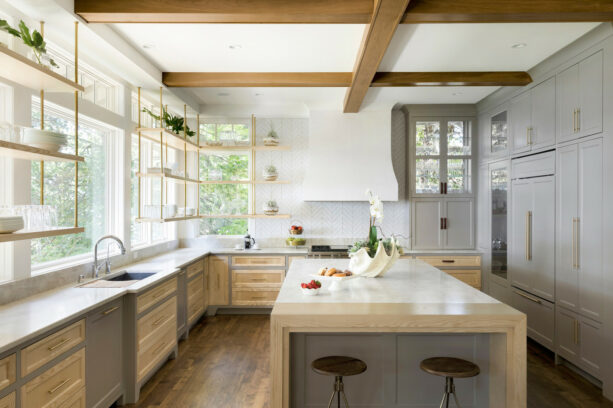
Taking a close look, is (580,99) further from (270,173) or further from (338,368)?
(270,173)

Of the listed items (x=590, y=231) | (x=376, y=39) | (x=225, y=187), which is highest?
(x=376, y=39)

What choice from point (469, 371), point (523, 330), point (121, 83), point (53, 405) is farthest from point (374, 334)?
point (121, 83)

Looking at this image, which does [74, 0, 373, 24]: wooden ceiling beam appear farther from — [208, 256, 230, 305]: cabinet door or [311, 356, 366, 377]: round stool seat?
[208, 256, 230, 305]: cabinet door

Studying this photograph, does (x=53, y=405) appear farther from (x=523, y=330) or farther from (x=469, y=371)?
(x=523, y=330)

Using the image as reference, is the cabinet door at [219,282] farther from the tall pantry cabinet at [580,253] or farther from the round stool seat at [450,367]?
the tall pantry cabinet at [580,253]

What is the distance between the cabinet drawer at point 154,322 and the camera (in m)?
2.96

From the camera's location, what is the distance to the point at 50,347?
6.65ft

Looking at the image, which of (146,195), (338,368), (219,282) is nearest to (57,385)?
(338,368)

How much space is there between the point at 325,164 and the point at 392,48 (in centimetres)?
221

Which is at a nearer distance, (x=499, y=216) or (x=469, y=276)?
(x=499, y=216)

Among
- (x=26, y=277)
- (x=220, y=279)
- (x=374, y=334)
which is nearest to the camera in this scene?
(x=374, y=334)

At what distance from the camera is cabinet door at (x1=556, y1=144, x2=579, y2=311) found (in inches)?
134

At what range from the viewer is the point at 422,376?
2.42 m

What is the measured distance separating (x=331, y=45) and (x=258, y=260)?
290 cm
